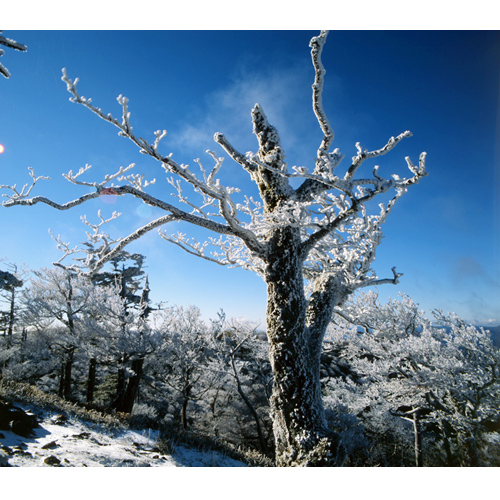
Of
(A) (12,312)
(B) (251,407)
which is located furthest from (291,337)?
(A) (12,312)

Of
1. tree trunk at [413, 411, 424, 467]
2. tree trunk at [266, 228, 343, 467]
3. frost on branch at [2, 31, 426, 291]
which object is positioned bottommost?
tree trunk at [413, 411, 424, 467]

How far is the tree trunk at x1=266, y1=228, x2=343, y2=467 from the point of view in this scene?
295cm

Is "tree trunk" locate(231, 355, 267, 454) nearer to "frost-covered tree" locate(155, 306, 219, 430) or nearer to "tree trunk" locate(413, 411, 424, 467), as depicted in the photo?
"frost-covered tree" locate(155, 306, 219, 430)

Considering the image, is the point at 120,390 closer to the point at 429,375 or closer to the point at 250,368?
the point at 250,368

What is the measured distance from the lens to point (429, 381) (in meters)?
7.93

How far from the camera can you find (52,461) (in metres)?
3.08

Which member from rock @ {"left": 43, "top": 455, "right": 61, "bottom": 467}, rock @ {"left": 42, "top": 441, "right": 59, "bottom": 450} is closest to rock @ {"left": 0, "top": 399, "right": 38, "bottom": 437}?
rock @ {"left": 42, "top": 441, "right": 59, "bottom": 450}

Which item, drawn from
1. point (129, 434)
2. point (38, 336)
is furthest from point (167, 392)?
point (129, 434)

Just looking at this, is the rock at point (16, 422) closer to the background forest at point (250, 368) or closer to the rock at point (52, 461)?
the rock at point (52, 461)

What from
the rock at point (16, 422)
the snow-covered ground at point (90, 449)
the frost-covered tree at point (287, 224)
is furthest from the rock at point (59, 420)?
the frost-covered tree at point (287, 224)

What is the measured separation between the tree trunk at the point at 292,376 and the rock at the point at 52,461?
2.63 m

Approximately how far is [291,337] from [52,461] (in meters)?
3.21

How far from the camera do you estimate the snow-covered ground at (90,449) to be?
3.20 meters

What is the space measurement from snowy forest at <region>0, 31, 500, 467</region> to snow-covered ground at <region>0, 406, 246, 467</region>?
57.5 inches
